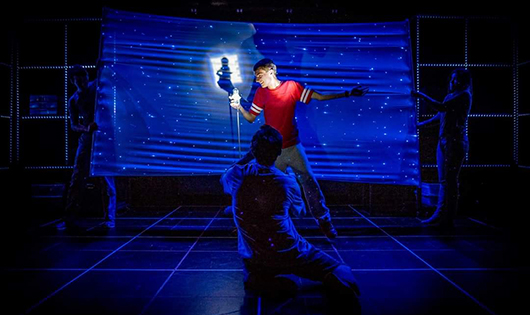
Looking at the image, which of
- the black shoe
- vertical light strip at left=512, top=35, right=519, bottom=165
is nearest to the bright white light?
the black shoe

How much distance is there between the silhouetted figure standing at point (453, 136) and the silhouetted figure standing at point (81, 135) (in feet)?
14.1

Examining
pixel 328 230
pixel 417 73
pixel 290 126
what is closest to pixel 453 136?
pixel 417 73

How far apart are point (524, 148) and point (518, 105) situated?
2.39 ft

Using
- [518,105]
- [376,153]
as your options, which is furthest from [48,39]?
[518,105]

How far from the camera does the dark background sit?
18.8 feet

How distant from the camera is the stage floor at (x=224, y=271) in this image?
2215mm

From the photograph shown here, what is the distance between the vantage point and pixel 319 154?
441 centimetres

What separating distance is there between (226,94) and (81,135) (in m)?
1.92

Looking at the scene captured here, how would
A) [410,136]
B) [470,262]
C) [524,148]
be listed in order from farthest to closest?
[524,148]
[410,136]
[470,262]

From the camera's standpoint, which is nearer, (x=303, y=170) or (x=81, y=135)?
A: (x=303, y=170)

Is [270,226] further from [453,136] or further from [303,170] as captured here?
[453,136]

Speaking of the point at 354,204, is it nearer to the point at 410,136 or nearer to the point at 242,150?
the point at 410,136

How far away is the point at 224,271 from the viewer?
2.87 metres

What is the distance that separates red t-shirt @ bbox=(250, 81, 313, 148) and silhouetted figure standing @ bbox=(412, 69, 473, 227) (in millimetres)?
1706
